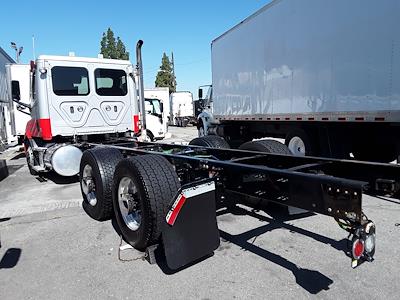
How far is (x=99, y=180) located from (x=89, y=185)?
0.63 meters

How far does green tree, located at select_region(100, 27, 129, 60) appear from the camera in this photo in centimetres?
5888

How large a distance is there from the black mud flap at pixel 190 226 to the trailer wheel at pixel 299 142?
5.38 metres

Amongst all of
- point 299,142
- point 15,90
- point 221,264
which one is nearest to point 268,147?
point 221,264

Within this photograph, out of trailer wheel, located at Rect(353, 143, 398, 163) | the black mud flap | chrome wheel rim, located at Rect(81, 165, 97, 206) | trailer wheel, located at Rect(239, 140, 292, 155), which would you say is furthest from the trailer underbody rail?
trailer wheel, located at Rect(353, 143, 398, 163)

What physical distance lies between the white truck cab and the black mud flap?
15.0 feet

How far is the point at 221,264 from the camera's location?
11.0 feet

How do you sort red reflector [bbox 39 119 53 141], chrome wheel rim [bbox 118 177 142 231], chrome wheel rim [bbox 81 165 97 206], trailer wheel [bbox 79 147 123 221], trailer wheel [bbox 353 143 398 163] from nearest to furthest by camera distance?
chrome wheel rim [bbox 118 177 142 231] < trailer wheel [bbox 79 147 123 221] < chrome wheel rim [bbox 81 165 97 206] < trailer wheel [bbox 353 143 398 163] < red reflector [bbox 39 119 53 141]

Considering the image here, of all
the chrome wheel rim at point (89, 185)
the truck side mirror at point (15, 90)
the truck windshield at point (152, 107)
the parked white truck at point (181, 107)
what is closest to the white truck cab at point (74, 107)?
the truck side mirror at point (15, 90)

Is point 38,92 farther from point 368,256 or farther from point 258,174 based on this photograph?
point 368,256

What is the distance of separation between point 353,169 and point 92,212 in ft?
11.2

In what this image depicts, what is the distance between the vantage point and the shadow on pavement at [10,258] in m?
3.53

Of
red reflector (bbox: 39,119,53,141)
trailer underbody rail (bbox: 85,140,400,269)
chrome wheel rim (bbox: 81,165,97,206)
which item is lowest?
chrome wheel rim (bbox: 81,165,97,206)

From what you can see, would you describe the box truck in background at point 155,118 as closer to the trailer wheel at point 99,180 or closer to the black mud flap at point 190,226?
the trailer wheel at point 99,180

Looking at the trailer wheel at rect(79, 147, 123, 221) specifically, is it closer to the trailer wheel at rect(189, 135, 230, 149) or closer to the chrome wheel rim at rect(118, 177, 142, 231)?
the chrome wheel rim at rect(118, 177, 142, 231)
